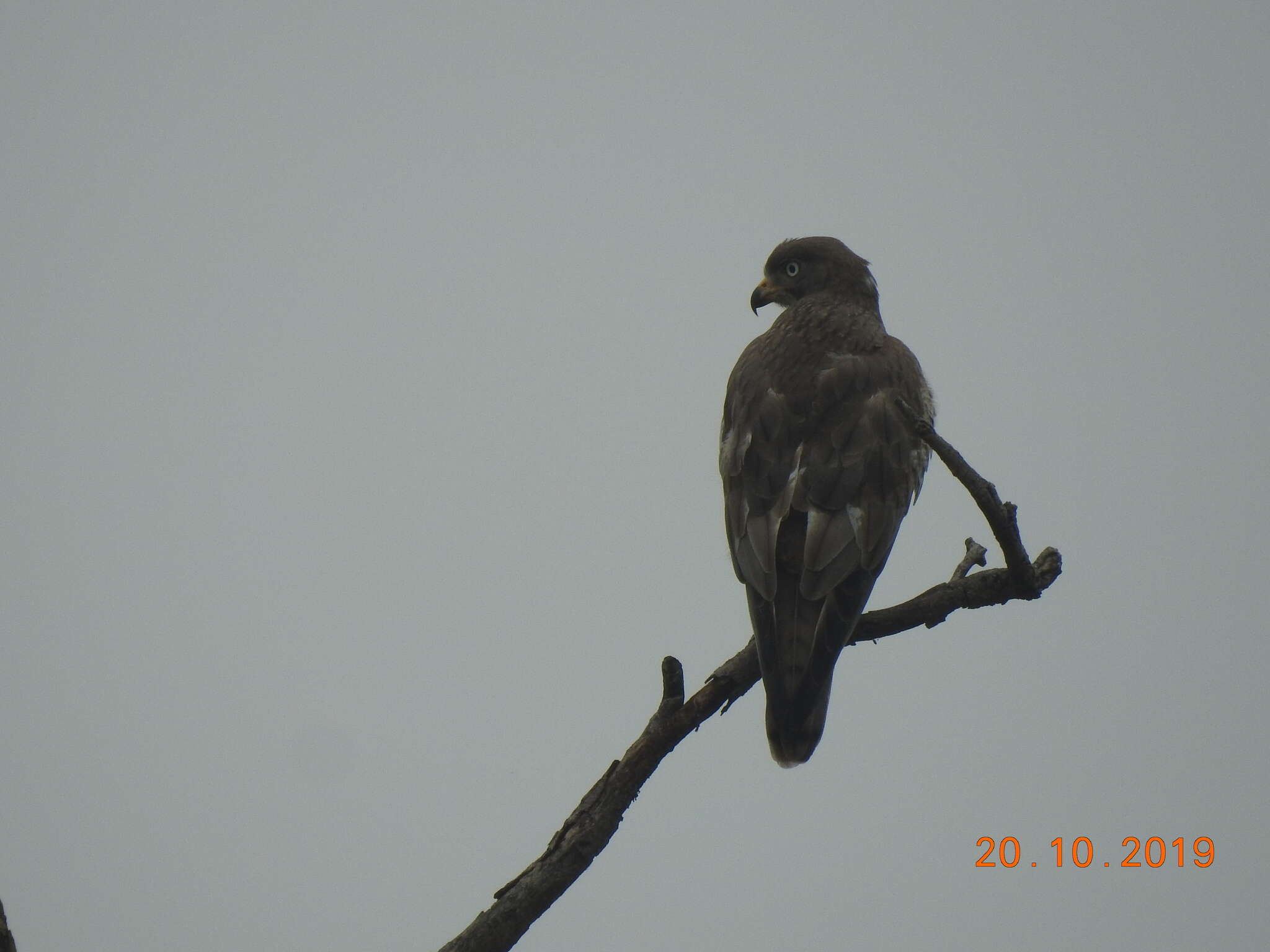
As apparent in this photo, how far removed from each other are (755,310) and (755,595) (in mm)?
3330

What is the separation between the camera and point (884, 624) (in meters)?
4.73

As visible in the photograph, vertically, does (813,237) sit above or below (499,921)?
above

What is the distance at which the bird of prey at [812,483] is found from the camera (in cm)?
451

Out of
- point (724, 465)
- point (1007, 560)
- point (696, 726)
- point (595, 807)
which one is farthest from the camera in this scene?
point (724, 465)

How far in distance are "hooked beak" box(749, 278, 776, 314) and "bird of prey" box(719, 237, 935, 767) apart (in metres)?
0.86

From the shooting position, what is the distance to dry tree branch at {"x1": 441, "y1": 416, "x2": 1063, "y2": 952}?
323 centimetres

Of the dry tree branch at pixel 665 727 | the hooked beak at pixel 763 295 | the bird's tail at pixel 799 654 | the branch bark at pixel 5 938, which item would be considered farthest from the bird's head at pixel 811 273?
the branch bark at pixel 5 938

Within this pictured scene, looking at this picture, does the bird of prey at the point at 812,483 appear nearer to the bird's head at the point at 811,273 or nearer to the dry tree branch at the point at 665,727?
the dry tree branch at the point at 665,727

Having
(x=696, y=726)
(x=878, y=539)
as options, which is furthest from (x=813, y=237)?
(x=696, y=726)

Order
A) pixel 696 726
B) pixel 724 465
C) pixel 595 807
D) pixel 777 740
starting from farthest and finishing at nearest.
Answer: pixel 724 465, pixel 777 740, pixel 696 726, pixel 595 807

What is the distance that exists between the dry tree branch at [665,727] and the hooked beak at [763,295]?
3.37 meters

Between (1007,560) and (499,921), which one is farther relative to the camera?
(1007,560)

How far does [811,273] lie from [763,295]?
346mm

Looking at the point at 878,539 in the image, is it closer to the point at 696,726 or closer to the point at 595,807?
the point at 696,726
